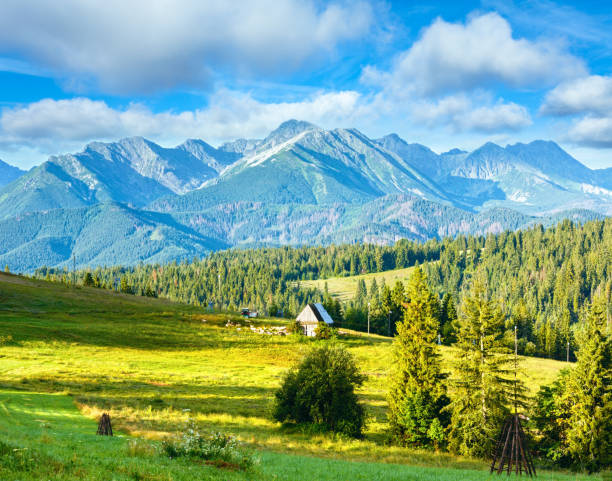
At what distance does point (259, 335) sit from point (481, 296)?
2935 inches

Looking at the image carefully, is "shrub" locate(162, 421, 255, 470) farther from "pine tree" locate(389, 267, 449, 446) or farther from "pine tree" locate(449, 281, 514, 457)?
"pine tree" locate(389, 267, 449, 446)

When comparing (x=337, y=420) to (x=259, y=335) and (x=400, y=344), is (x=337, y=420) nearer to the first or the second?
(x=400, y=344)

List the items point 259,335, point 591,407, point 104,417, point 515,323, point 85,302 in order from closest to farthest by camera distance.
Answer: point 104,417 → point 591,407 → point 259,335 → point 85,302 → point 515,323

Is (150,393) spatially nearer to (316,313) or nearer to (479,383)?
(479,383)

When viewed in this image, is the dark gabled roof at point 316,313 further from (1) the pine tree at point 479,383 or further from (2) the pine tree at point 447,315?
(1) the pine tree at point 479,383

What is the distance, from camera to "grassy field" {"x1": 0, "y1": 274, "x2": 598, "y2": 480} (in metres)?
17.0

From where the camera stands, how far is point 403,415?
39.9m

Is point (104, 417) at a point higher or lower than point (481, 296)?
lower

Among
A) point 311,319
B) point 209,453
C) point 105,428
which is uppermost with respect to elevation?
point 209,453

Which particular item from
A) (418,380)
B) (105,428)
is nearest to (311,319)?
(418,380)

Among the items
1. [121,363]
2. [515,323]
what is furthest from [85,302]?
[515,323]

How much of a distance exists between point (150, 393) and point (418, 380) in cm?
2829

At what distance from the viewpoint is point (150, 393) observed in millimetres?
48375

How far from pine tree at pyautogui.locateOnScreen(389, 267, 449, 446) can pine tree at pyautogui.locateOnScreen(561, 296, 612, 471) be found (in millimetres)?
9920
